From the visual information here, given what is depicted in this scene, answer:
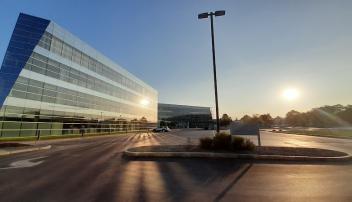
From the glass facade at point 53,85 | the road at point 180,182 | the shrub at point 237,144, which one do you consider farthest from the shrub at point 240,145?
the glass facade at point 53,85

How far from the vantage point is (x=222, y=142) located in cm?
1512

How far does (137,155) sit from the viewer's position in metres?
14.3

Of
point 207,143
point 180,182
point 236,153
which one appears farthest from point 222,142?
point 180,182

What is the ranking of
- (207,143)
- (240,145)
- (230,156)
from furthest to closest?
(207,143), (240,145), (230,156)

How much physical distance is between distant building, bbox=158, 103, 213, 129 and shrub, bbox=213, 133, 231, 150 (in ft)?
400

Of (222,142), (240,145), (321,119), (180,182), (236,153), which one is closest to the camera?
(180,182)

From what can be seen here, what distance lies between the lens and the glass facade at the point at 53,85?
111 feet

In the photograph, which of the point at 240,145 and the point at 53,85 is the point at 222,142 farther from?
the point at 53,85

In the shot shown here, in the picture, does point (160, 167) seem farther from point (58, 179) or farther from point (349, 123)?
point (349, 123)

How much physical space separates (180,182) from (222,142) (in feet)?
23.3

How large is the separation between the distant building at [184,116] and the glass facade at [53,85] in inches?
3099

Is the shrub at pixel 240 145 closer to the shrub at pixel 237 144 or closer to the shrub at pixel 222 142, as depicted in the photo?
the shrub at pixel 237 144

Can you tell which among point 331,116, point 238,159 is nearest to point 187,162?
point 238,159

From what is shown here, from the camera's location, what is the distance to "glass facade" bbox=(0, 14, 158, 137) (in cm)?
3372
